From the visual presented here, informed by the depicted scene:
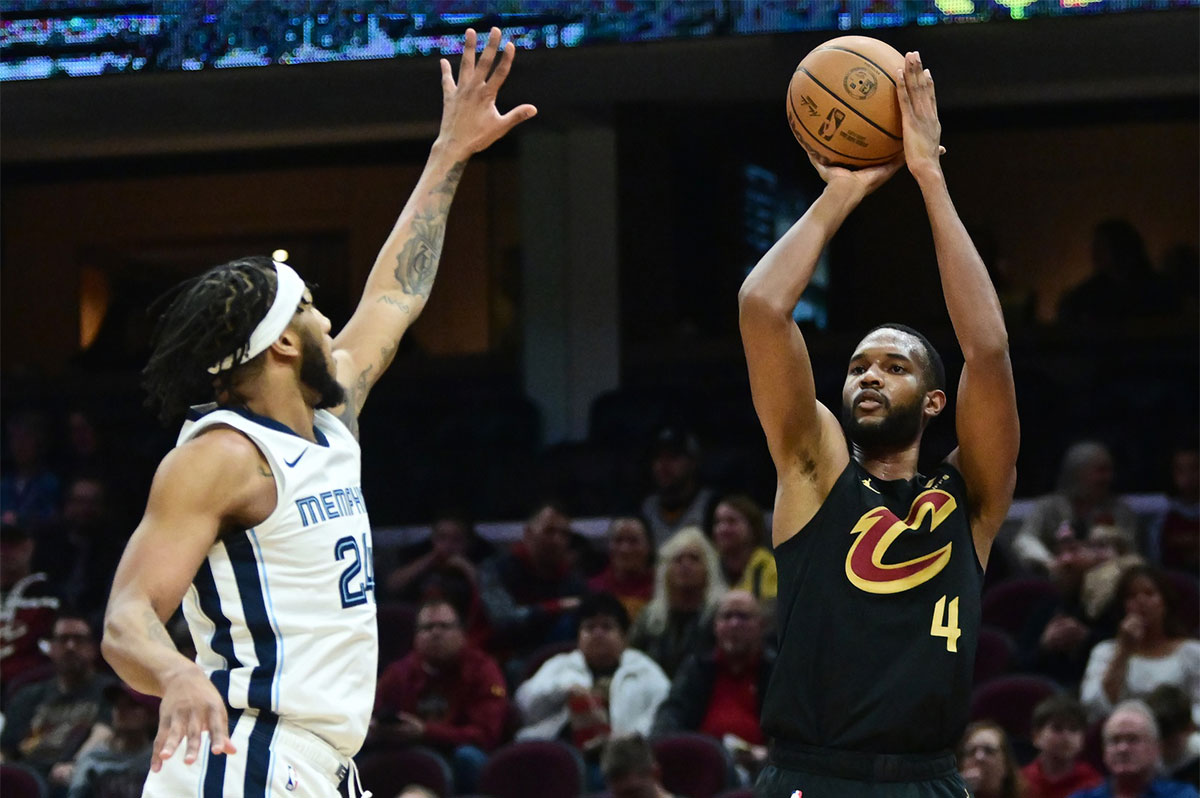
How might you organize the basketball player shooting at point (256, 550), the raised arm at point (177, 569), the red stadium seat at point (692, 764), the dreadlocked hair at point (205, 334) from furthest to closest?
the red stadium seat at point (692, 764), the dreadlocked hair at point (205, 334), the basketball player shooting at point (256, 550), the raised arm at point (177, 569)

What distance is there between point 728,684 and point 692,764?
0.47m

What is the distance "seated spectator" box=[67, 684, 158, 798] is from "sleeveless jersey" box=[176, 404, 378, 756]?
13.8ft

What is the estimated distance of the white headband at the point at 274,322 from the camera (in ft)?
10.7

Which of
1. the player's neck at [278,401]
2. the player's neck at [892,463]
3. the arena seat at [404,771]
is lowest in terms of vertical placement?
the arena seat at [404,771]

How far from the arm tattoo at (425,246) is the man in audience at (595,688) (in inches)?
136

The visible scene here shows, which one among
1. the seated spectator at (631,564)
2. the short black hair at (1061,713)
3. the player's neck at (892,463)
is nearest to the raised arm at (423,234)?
the player's neck at (892,463)

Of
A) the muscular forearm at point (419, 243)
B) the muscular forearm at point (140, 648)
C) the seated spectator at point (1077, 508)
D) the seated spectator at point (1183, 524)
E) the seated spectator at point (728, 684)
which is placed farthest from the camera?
the seated spectator at point (1183, 524)

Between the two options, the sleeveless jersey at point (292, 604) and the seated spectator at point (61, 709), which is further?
the seated spectator at point (61, 709)

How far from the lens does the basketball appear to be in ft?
12.4

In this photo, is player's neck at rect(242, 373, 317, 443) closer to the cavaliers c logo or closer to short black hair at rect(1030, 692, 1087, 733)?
the cavaliers c logo

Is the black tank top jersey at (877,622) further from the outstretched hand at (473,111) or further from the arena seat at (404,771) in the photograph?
the arena seat at (404,771)

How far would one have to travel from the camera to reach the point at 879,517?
3.56m

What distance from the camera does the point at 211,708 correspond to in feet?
8.96

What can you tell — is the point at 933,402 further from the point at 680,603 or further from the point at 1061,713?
the point at 680,603
